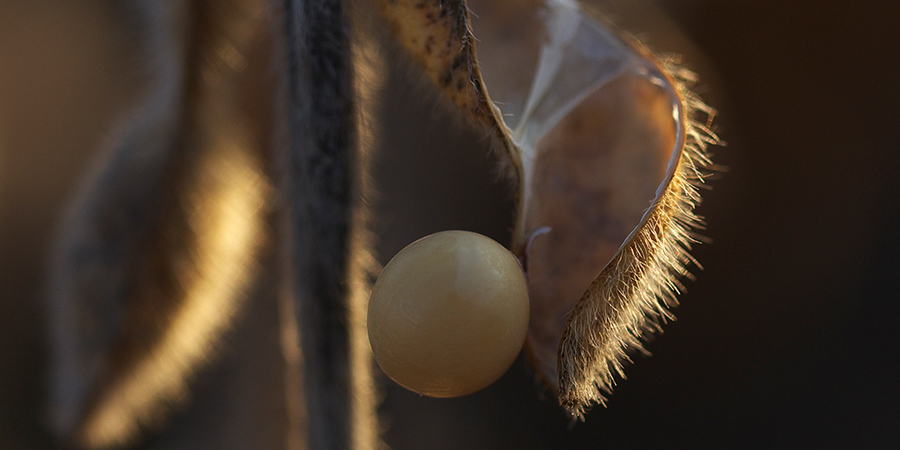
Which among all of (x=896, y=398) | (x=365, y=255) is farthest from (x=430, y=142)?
(x=896, y=398)

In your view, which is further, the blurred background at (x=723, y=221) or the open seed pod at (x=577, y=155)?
the blurred background at (x=723, y=221)

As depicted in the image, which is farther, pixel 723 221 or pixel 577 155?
pixel 723 221

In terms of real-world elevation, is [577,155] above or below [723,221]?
above

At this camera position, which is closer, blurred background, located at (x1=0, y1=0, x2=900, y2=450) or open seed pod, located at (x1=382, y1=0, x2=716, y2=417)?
open seed pod, located at (x1=382, y1=0, x2=716, y2=417)

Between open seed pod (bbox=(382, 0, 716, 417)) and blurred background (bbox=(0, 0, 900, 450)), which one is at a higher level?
open seed pod (bbox=(382, 0, 716, 417))

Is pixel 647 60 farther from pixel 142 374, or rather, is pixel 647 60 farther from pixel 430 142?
pixel 430 142
